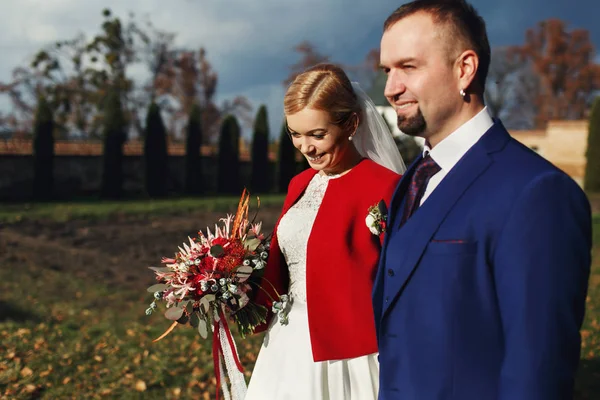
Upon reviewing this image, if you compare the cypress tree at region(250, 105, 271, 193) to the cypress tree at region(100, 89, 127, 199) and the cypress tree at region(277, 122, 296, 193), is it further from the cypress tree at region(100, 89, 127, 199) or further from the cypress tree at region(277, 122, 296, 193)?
the cypress tree at region(100, 89, 127, 199)

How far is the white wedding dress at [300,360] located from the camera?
2811 millimetres

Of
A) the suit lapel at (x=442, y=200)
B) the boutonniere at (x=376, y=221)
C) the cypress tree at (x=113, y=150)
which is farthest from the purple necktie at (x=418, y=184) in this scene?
the cypress tree at (x=113, y=150)

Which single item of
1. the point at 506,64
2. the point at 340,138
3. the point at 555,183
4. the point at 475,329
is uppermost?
the point at 506,64

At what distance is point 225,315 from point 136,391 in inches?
115

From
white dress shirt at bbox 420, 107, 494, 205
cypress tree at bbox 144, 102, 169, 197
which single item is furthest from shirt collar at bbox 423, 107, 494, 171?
cypress tree at bbox 144, 102, 169, 197

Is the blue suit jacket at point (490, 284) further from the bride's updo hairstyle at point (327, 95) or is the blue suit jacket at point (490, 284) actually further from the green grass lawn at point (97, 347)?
the green grass lawn at point (97, 347)

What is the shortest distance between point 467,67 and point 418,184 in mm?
411

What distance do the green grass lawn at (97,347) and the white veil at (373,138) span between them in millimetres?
3361

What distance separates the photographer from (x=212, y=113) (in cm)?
4791

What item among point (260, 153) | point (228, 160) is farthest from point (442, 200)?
point (260, 153)

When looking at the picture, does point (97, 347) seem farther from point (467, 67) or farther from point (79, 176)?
point (79, 176)

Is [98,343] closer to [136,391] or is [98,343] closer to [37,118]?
[136,391]

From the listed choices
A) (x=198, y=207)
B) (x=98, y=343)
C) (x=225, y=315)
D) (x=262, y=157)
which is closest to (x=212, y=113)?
(x=262, y=157)

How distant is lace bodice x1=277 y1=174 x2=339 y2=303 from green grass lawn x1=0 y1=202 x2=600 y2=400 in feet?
9.44
